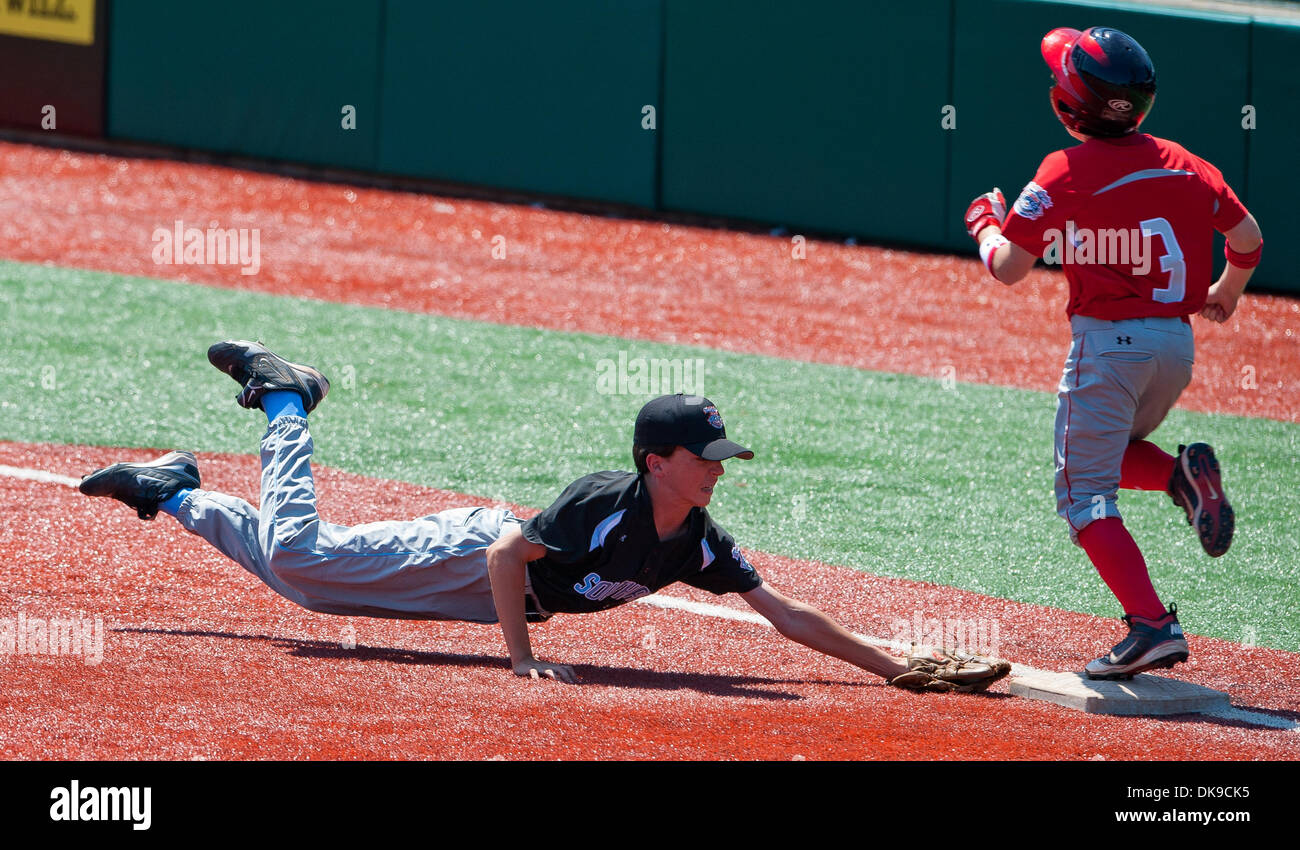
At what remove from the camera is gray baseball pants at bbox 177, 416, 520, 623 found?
17.7 ft

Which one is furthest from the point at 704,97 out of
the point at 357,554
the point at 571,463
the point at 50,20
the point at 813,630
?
the point at 813,630

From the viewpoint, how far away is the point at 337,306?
1245cm

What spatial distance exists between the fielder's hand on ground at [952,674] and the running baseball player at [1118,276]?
32 centimetres

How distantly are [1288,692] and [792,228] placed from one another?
10.7 metres

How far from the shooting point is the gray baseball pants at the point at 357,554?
17.7 ft

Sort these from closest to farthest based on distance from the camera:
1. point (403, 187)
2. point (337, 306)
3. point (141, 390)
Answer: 1. point (141, 390)
2. point (337, 306)
3. point (403, 187)

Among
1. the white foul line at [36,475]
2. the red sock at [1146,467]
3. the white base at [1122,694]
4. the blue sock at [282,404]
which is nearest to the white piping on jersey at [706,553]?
Result: the white base at [1122,694]

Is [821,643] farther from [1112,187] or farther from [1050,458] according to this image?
[1050,458]

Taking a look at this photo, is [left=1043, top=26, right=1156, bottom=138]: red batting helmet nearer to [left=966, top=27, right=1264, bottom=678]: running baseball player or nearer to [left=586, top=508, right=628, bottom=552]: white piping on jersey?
[left=966, top=27, right=1264, bottom=678]: running baseball player

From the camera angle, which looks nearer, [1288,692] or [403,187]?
[1288,692]

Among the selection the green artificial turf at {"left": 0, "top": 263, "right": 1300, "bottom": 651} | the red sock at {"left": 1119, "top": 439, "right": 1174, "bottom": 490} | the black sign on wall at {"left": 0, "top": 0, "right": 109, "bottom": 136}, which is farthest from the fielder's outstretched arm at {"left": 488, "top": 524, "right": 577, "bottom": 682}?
the black sign on wall at {"left": 0, "top": 0, "right": 109, "bottom": 136}

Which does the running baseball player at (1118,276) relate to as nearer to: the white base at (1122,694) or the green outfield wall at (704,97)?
the white base at (1122,694)

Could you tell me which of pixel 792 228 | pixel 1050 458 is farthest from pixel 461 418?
pixel 792 228

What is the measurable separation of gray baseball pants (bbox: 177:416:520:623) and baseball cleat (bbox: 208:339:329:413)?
1.06ft
